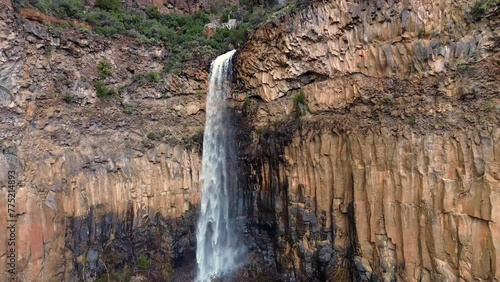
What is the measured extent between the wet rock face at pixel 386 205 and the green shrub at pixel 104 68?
8939 millimetres

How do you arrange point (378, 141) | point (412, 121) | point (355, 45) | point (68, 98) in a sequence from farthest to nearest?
point (68, 98), point (355, 45), point (378, 141), point (412, 121)

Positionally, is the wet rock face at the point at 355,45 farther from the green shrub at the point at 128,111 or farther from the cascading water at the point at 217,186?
the green shrub at the point at 128,111

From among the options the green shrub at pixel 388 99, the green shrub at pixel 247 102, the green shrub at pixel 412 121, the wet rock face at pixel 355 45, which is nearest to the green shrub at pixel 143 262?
the green shrub at pixel 247 102

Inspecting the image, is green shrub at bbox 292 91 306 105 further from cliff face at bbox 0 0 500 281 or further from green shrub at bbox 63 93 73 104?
green shrub at bbox 63 93 73 104

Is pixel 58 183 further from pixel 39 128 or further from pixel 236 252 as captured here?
pixel 236 252

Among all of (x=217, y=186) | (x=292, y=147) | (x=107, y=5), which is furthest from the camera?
(x=107, y=5)

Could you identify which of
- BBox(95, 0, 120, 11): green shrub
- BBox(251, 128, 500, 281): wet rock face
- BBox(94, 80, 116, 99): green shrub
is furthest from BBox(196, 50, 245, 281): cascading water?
BBox(95, 0, 120, 11): green shrub

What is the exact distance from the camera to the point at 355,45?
12750 millimetres

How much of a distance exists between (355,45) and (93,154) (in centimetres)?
1218

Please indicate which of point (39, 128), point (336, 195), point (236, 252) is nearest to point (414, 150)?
point (336, 195)

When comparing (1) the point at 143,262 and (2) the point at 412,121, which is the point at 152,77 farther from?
(2) the point at 412,121

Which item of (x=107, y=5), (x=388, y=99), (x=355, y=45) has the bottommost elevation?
(x=388, y=99)

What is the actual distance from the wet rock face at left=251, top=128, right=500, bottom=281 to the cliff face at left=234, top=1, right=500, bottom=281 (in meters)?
0.04

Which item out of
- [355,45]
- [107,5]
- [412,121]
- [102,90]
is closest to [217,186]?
[102,90]
